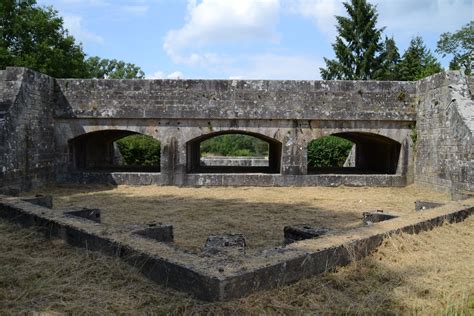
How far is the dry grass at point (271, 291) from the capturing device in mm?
2969

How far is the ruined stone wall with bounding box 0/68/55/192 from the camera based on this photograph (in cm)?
929

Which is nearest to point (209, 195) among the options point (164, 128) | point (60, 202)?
point (164, 128)

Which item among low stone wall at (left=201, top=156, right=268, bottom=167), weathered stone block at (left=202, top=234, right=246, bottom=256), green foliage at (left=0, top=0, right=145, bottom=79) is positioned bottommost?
weathered stone block at (left=202, top=234, right=246, bottom=256)

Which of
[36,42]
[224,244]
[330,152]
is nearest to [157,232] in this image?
[224,244]

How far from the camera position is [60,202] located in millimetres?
8797

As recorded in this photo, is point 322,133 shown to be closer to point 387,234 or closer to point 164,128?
point 164,128

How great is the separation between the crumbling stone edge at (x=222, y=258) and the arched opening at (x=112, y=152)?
27.1ft

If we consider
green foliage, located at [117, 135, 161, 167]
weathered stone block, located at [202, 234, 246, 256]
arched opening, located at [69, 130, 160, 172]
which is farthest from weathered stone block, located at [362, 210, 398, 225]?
green foliage, located at [117, 135, 161, 167]

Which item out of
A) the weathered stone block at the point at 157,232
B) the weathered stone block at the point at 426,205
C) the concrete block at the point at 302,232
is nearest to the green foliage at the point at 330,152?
the weathered stone block at the point at 426,205

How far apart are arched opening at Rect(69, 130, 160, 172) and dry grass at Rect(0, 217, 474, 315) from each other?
8.86 meters

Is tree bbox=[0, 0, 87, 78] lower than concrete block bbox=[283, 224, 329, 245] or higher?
higher

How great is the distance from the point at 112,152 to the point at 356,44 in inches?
778

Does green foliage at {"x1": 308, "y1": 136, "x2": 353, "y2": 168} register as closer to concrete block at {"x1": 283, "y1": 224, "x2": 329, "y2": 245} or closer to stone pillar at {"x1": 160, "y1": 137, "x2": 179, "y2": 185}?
stone pillar at {"x1": 160, "y1": 137, "x2": 179, "y2": 185}

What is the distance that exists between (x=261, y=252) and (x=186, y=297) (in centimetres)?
81
